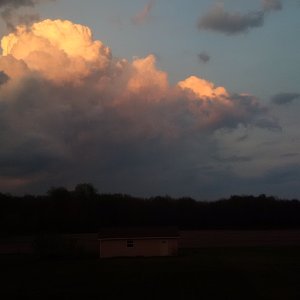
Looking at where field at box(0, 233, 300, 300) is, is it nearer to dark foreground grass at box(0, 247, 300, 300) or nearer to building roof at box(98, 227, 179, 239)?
dark foreground grass at box(0, 247, 300, 300)

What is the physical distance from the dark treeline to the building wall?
4860 cm

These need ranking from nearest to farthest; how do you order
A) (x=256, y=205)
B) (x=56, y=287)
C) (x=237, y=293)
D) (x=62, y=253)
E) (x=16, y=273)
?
(x=237, y=293) < (x=56, y=287) < (x=16, y=273) < (x=62, y=253) < (x=256, y=205)

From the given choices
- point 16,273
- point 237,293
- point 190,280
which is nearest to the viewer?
point 237,293

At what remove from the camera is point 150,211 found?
11762 centimetres

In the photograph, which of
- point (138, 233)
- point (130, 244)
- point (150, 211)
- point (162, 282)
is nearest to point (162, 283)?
point (162, 282)

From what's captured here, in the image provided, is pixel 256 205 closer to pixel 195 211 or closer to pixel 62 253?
pixel 195 211

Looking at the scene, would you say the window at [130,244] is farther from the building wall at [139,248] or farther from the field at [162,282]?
the field at [162,282]

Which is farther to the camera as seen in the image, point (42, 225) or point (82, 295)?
point (42, 225)

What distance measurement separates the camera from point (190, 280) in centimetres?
2969

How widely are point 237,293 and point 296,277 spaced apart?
25.9 ft

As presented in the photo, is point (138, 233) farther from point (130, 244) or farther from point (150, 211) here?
point (150, 211)

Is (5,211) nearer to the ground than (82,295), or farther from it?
farther from it

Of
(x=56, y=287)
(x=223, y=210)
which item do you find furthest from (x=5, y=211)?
(x=56, y=287)

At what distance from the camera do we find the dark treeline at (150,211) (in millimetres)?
107125
